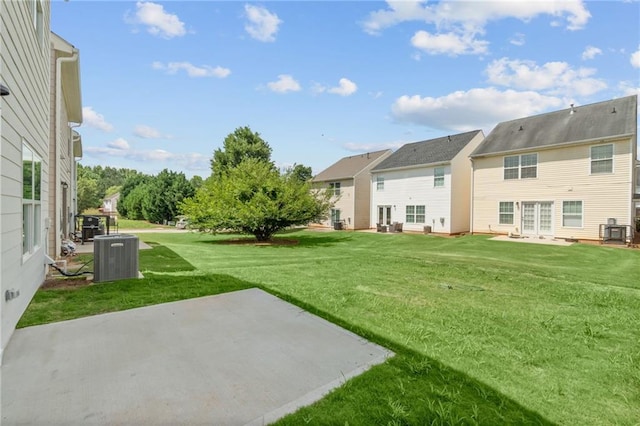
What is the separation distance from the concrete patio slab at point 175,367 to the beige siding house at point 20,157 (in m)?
0.80

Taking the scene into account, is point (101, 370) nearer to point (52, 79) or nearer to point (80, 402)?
point (80, 402)

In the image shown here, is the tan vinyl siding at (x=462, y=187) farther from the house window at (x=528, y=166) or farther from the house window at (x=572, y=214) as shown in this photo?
the house window at (x=572, y=214)

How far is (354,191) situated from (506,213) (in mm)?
11063

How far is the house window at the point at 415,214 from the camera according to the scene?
71.1 feet

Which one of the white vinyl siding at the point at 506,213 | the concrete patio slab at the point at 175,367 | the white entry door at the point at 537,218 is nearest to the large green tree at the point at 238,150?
the white vinyl siding at the point at 506,213

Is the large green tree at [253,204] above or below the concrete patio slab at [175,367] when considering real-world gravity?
above

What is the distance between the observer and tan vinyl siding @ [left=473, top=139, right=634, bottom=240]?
14.7 metres

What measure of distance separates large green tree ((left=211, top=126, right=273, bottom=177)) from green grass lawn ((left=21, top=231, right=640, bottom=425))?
2734cm

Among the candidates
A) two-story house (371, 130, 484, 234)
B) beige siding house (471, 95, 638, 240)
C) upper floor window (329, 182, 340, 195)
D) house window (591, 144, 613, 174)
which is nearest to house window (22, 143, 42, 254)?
two-story house (371, 130, 484, 234)

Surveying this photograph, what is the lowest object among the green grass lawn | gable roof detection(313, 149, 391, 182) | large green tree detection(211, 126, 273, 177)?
the green grass lawn

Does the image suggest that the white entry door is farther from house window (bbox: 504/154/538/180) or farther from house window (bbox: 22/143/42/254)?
house window (bbox: 22/143/42/254)

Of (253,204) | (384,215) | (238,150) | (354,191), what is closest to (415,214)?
(384,215)

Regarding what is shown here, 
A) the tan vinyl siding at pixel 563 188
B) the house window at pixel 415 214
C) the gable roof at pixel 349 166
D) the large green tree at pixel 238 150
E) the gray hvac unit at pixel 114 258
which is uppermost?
the large green tree at pixel 238 150

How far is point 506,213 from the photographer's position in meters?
18.5
